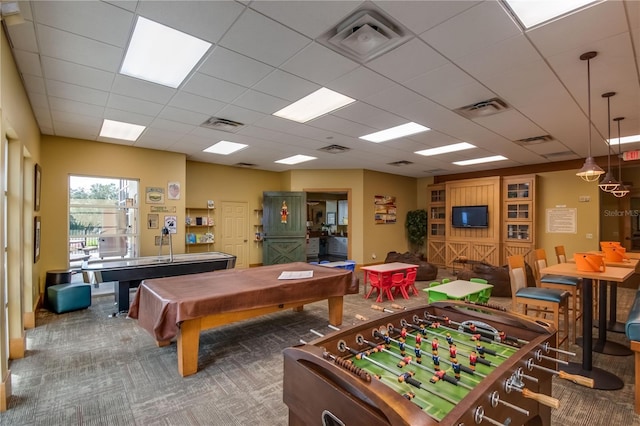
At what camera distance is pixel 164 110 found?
399 centimetres

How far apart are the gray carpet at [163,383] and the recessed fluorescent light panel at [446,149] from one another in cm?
359

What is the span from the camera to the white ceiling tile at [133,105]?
3592 millimetres

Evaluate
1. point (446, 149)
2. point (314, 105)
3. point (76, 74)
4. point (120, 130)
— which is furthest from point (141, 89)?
point (446, 149)

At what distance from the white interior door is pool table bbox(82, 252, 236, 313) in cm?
275

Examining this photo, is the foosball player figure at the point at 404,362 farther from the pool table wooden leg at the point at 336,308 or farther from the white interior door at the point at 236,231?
the white interior door at the point at 236,231

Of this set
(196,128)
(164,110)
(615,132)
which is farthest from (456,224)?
(164,110)

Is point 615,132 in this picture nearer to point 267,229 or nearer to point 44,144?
point 267,229

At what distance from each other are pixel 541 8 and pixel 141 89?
12.1 feet

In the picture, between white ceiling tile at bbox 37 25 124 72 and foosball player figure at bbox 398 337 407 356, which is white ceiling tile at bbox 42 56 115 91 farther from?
Result: foosball player figure at bbox 398 337 407 356

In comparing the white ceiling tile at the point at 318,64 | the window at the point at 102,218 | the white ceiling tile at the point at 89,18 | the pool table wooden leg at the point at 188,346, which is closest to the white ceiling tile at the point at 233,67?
the white ceiling tile at the point at 318,64

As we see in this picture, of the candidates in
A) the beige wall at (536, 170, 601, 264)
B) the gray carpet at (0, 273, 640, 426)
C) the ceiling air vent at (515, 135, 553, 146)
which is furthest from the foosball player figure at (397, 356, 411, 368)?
the beige wall at (536, 170, 601, 264)

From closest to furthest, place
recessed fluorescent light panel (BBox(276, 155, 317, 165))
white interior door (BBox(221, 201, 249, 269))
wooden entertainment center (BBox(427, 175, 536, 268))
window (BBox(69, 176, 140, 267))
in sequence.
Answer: window (BBox(69, 176, 140, 267)), recessed fluorescent light panel (BBox(276, 155, 317, 165)), wooden entertainment center (BBox(427, 175, 536, 268)), white interior door (BBox(221, 201, 249, 269))

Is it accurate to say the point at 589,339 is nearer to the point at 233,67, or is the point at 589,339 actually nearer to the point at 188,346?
the point at 188,346

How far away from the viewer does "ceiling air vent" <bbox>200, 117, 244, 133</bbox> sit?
4424 mm
